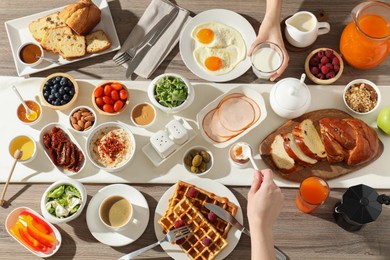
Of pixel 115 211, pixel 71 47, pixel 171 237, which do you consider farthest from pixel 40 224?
pixel 71 47

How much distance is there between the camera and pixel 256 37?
7.41ft

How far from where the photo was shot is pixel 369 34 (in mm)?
2096

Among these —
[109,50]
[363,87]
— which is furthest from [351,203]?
[109,50]

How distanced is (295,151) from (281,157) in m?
0.07

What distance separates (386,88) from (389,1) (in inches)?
19.6

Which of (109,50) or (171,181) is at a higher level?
(109,50)

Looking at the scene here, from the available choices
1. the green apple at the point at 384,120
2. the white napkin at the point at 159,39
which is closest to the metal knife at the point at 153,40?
the white napkin at the point at 159,39

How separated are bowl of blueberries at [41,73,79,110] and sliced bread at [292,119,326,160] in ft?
3.63

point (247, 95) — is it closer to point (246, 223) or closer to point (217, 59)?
point (217, 59)

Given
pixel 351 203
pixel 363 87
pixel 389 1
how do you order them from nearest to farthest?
pixel 351 203
pixel 363 87
pixel 389 1

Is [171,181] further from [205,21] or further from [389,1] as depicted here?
[389,1]

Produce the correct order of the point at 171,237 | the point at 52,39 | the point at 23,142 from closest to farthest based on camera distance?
1. the point at 171,237
2. the point at 23,142
3. the point at 52,39

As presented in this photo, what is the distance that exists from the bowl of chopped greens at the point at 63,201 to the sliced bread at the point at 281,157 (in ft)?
2.95

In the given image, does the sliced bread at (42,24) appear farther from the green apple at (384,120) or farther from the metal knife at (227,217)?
the green apple at (384,120)
